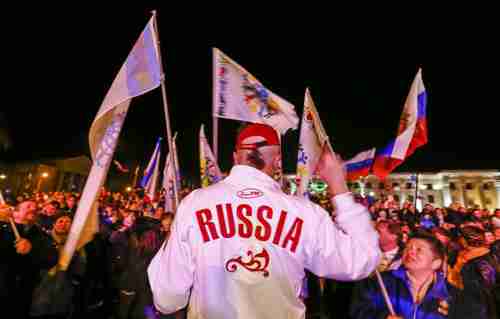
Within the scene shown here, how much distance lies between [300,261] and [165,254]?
0.90 m

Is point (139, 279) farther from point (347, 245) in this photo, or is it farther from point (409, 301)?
point (347, 245)

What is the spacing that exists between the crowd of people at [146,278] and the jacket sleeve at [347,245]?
1083mm

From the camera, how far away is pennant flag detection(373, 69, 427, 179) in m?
5.46

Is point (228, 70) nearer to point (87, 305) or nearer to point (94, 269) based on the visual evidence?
point (94, 269)

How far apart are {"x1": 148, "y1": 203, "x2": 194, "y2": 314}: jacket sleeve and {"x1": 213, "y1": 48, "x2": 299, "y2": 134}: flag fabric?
2482 mm

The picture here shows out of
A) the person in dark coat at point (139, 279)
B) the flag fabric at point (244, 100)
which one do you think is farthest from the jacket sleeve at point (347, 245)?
the person in dark coat at point (139, 279)

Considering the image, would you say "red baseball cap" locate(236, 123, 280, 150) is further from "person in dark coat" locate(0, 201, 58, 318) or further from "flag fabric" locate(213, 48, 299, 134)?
"person in dark coat" locate(0, 201, 58, 318)

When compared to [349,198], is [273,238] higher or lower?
lower

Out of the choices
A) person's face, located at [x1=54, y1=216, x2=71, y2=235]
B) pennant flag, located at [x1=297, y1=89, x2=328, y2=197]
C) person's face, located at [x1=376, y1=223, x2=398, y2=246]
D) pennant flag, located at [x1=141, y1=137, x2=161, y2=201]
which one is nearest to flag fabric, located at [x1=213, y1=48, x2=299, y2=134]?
pennant flag, located at [x1=297, y1=89, x2=328, y2=197]

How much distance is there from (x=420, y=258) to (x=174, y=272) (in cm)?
289

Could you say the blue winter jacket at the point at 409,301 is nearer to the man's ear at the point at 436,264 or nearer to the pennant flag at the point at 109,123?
the man's ear at the point at 436,264

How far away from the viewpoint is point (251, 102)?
4715 mm

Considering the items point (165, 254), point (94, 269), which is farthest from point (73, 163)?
point (165, 254)

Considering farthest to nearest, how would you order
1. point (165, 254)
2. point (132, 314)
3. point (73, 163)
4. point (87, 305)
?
point (73, 163)
point (87, 305)
point (132, 314)
point (165, 254)
